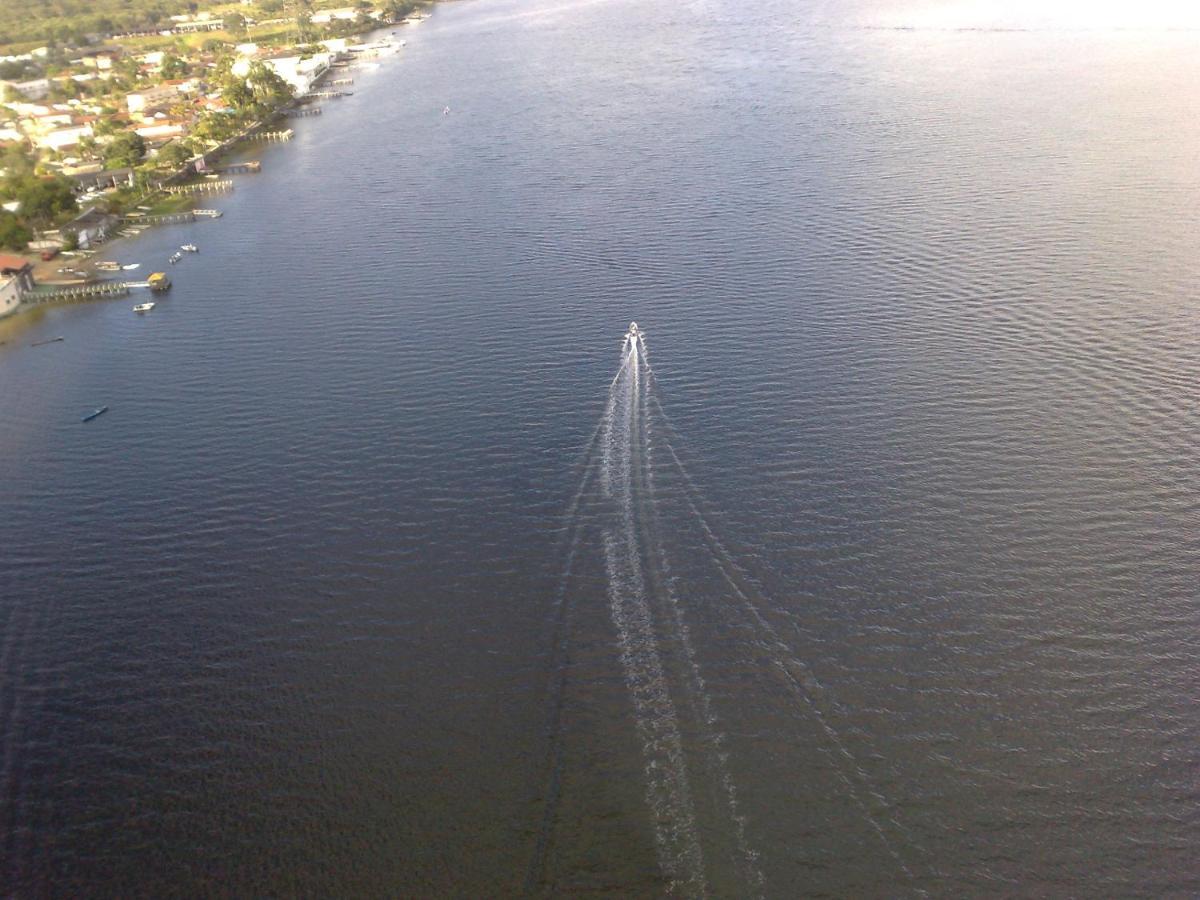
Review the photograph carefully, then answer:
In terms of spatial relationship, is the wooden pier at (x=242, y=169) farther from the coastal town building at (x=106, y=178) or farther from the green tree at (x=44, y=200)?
the green tree at (x=44, y=200)

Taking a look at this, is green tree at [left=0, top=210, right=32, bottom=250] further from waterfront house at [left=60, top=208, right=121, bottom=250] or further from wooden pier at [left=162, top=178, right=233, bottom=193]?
wooden pier at [left=162, top=178, right=233, bottom=193]

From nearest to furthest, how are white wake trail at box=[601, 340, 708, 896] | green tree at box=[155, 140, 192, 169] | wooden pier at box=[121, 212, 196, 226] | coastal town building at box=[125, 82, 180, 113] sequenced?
white wake trail at box=[601, 340, 708, 896] → wooden pier at box=[121, 212, 196, 226] → green tree at box=[155, 140, 192, 169] → coastal town building at box=[125, 82, 180, 113]

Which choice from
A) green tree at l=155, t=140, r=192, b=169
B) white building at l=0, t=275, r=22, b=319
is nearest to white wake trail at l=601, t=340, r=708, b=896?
white building at l=0, t=275, r=22, b=319

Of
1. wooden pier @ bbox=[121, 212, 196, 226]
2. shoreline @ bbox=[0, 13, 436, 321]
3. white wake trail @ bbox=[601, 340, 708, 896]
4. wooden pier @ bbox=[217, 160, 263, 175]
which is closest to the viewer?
white wake trail @ bbox=[601, 340, 708, 896]

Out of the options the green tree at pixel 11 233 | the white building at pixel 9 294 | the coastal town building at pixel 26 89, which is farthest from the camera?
the coastal town building at pixel 26 89

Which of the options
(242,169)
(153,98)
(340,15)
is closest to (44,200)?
(242,169)

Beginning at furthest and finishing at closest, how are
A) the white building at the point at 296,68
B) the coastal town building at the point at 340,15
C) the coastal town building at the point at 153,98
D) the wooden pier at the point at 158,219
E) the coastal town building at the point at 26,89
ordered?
the coastal town building at the point at 340,15 → the white building at the point at 296,68 → the coastal town building at the point at 26,89 → the coastal town building at the point at 153,98 → the wooden pier at the point at 158,219

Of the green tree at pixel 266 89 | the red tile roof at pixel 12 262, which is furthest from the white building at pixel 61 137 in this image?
the red tile roof at pixel 12 262

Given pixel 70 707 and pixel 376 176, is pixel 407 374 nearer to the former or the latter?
pixel 70 707

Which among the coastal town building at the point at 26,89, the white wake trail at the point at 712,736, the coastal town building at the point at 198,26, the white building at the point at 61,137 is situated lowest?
the white wake trail at the point at 712,736
